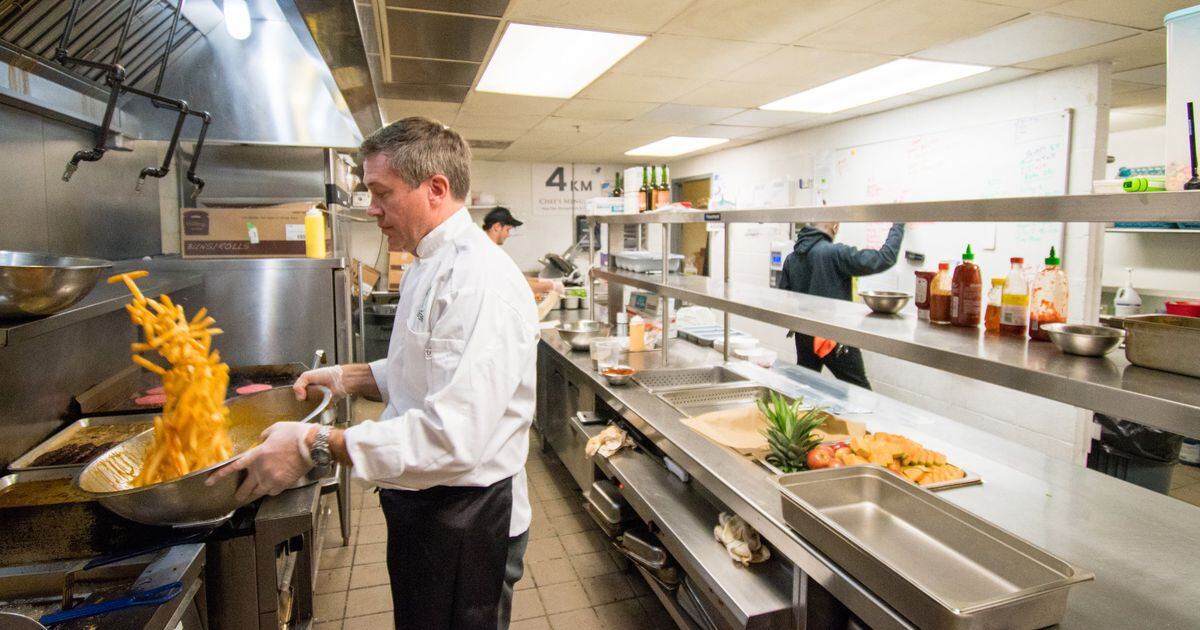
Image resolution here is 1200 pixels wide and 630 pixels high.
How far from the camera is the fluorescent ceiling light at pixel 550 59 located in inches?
126

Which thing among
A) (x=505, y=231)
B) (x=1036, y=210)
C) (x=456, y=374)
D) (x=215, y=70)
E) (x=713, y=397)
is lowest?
(x=713, y=397)

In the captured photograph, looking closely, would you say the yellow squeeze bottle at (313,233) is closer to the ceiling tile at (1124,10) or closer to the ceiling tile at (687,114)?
the ceiling tile at (687,114)

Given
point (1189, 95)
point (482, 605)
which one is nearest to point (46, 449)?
point (482, 605)

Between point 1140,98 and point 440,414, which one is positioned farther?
point 1140,98

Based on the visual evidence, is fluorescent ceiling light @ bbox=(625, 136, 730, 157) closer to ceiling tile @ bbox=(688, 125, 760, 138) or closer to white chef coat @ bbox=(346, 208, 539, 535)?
ceiling tile @ bbox=(688, 125, 760, 138)

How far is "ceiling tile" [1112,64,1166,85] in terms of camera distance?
370cm

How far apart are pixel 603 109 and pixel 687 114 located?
0.72 m

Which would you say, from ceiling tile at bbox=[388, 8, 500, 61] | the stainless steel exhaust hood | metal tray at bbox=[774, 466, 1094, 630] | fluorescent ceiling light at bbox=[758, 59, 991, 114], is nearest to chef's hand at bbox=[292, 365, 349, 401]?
the stainless steel exhaust hood

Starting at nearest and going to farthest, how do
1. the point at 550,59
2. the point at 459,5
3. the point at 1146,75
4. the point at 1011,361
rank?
the point at 1011,361 → the point at 459,5 → the point at 550,59 → the point at 1146,75

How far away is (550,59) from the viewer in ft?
11.9

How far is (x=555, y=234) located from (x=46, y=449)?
24.5 ft

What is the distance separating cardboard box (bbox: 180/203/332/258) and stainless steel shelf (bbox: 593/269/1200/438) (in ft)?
7.38

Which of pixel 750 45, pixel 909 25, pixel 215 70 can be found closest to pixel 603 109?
pixel 750 45

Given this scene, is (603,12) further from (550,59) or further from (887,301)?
(887,301)
